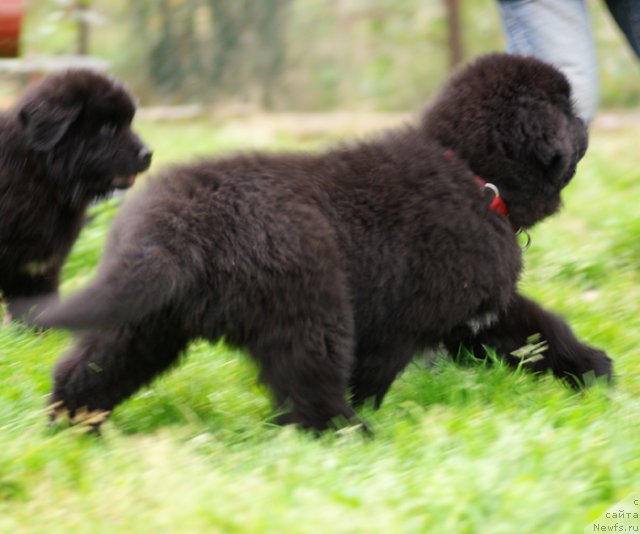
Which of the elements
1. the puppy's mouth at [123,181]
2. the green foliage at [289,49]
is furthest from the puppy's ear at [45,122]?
the green foliage at [289,49]

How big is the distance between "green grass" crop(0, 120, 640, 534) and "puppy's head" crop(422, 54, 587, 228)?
667 mm

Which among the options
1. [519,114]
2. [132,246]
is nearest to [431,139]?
[519,114]

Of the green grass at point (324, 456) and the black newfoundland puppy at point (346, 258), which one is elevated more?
the black newfoundland puppy at point (346, 258)

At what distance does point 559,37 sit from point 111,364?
8.12ft

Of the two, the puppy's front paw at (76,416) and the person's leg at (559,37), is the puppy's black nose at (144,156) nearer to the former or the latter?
the puppy's front paw at (76,416)

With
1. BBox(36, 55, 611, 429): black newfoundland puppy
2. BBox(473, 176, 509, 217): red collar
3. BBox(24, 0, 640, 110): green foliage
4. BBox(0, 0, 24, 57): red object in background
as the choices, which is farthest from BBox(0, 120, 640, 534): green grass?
BBox(24, 0, 640, 110): green foliage

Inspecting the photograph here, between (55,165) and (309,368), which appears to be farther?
(55,165)

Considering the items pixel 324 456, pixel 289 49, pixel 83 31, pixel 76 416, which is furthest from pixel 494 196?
pixel 83 31

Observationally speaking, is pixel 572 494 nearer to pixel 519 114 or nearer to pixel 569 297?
pixel 519 114

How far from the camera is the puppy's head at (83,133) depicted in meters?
3.96

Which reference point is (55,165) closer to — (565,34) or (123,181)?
(123,181)

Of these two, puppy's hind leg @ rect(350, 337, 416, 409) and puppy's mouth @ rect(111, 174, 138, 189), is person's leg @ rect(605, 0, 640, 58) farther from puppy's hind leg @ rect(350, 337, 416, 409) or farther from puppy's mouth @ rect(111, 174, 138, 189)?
puppy's mouth @ rect(111, 174, 138, 189)

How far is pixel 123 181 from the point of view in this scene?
426 centimetres

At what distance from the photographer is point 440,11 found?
9117mm
